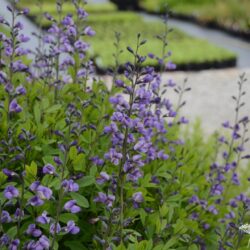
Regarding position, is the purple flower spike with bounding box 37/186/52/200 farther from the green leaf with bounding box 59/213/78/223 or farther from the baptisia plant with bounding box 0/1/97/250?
the green leaf with bounding box 59/213/78/223

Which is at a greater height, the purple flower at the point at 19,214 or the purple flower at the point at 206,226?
the purple flower at the point at 19,214

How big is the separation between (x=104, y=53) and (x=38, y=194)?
11.0 m

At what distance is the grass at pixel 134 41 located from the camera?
13.4 meters

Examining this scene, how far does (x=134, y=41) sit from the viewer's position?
1523cm

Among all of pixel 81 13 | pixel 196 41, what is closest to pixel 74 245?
pixel 81 13

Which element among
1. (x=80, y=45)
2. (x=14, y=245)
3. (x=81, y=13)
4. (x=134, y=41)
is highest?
(x=81, y=13)

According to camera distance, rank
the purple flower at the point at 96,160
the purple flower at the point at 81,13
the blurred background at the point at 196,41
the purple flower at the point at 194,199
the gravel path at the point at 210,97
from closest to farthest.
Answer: the purple flower at the point at 96,160, the purple flower at the point at 194,199, the purple flower at the point at 81,13, the gravel path at the point at 210,97, the blurred background at the point at 196,41

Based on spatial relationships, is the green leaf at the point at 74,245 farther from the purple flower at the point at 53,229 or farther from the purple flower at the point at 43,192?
the purple flower at the point at 43,192

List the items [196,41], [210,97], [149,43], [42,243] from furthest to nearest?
[196,41], [149,43], [210,97], [42,243]

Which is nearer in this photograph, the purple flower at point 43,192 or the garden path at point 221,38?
the purple flower at point 43,192

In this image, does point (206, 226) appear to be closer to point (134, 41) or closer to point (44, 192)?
point (44, 192)

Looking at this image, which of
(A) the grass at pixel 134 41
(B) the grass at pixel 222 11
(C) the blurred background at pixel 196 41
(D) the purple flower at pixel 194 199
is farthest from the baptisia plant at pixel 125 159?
(B) the grass at pixel 222 11

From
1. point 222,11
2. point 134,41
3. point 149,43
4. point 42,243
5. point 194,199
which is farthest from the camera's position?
point 222,11

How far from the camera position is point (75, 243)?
2670 millimetres
